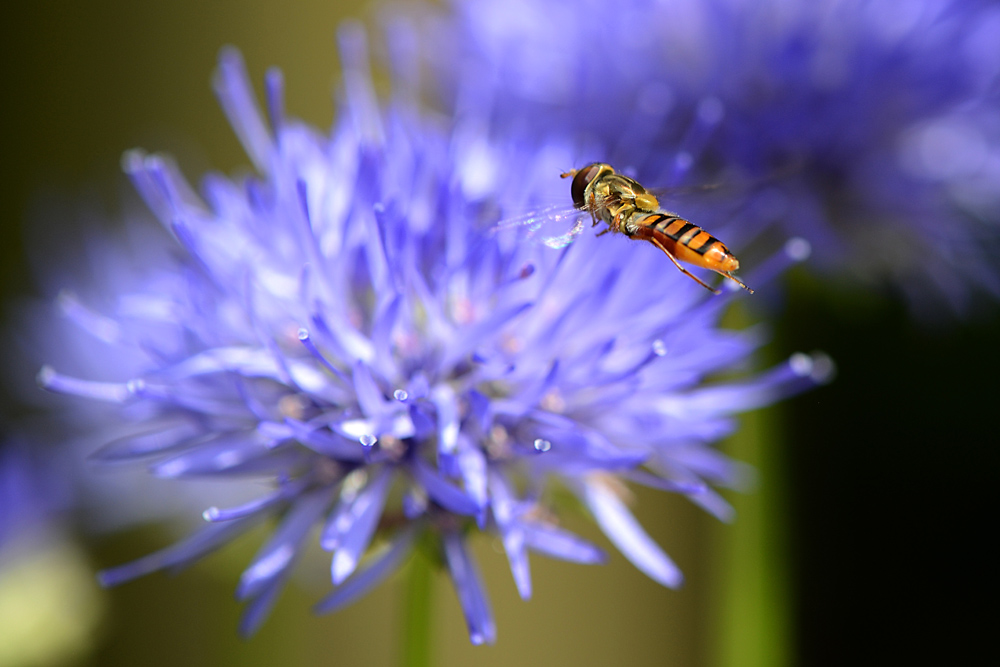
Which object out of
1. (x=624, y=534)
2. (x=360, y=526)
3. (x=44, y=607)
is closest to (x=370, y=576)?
(x=360, y=526)

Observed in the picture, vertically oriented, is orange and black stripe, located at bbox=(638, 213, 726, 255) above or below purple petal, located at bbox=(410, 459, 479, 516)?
above

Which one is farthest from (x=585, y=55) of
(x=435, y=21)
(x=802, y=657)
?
(x=802, y=657)

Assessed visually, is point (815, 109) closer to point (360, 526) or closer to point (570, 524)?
point (360, 526)

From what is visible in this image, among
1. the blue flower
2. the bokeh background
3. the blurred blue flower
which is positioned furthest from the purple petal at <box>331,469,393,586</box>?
the bokeh background

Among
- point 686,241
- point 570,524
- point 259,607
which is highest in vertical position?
point 570,524

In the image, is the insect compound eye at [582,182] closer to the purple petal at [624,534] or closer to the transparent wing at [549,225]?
the transparent wing at [549,225]

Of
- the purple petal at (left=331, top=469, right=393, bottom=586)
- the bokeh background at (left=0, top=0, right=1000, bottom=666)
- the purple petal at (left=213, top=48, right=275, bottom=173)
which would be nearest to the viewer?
the purple petal at (left=331, top=469, right=393, bottom=586)

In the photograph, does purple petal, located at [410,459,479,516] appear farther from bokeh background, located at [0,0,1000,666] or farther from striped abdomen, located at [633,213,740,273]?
bokeh background, located at [0,0,1000,666]
